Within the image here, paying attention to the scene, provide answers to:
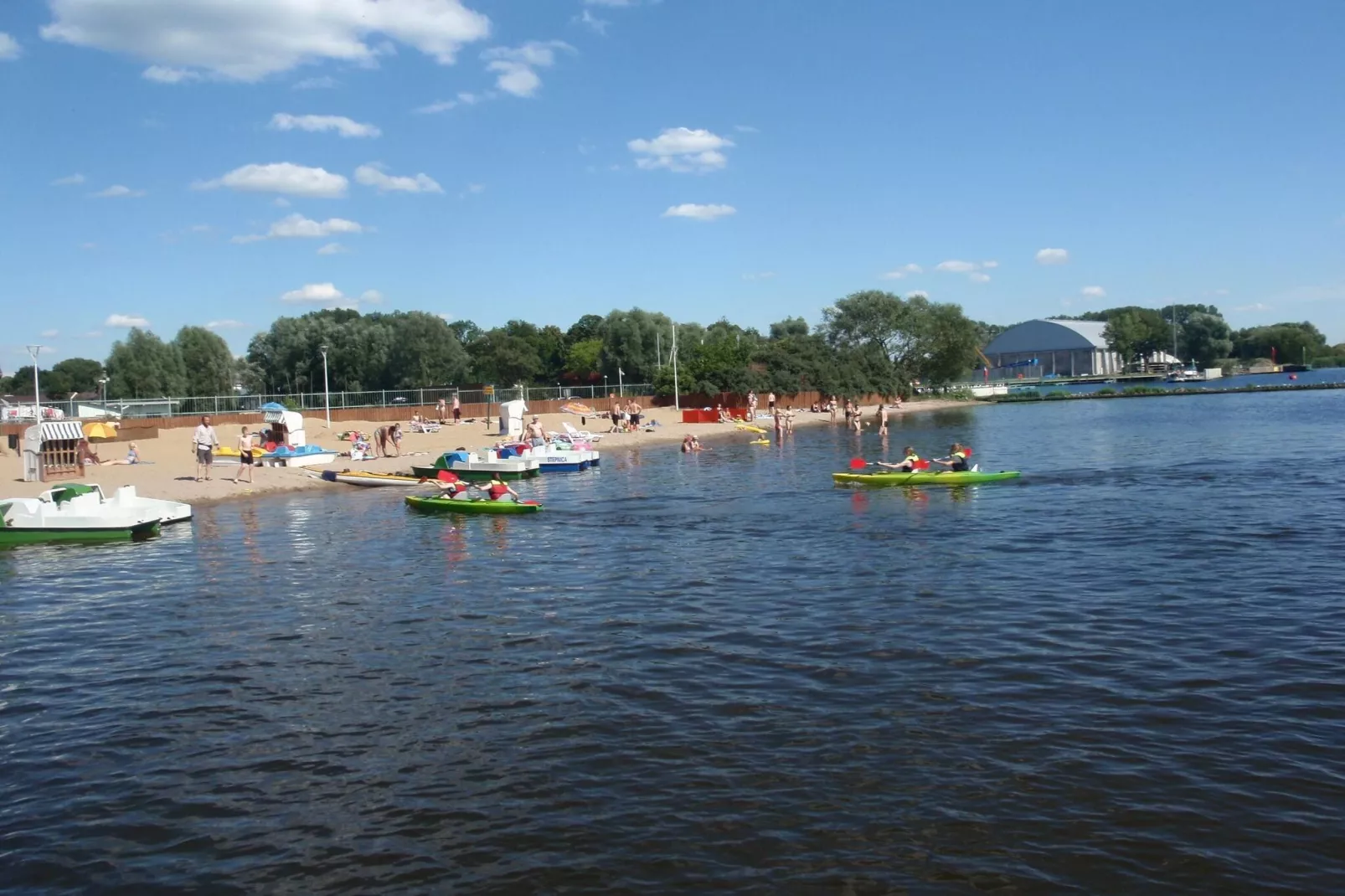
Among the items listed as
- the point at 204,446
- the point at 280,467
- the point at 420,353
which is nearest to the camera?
the point at 204,446

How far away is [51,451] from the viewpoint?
31406 mm

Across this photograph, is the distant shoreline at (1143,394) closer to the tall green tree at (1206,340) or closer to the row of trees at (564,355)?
the row of trees at (564,355)

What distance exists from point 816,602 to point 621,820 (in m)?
7.45

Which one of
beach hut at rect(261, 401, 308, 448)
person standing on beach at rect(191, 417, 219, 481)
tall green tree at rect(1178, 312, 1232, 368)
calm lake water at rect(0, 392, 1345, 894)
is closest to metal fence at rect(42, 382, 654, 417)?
beach hut at rect(261, 401, 308, 448)

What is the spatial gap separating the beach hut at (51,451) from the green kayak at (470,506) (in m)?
12.2

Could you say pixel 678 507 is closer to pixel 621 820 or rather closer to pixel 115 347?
pixel 621 820

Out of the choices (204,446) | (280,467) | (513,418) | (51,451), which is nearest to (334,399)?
(513,418)

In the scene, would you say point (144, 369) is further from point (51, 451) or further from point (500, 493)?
point (500, 493)

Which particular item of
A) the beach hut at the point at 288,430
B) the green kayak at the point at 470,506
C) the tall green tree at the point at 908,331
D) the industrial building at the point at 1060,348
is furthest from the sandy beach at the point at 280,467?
the industrial building at the point at 1060,348

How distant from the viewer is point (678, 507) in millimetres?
26250

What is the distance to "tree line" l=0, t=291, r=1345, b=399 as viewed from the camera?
254 ft

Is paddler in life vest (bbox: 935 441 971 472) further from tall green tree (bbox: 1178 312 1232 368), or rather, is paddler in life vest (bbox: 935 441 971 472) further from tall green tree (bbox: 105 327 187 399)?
tall green tree (bbox: 1178 312 1232 368)

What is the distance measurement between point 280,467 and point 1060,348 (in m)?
156

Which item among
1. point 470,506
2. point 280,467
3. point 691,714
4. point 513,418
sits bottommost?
point 691,714
